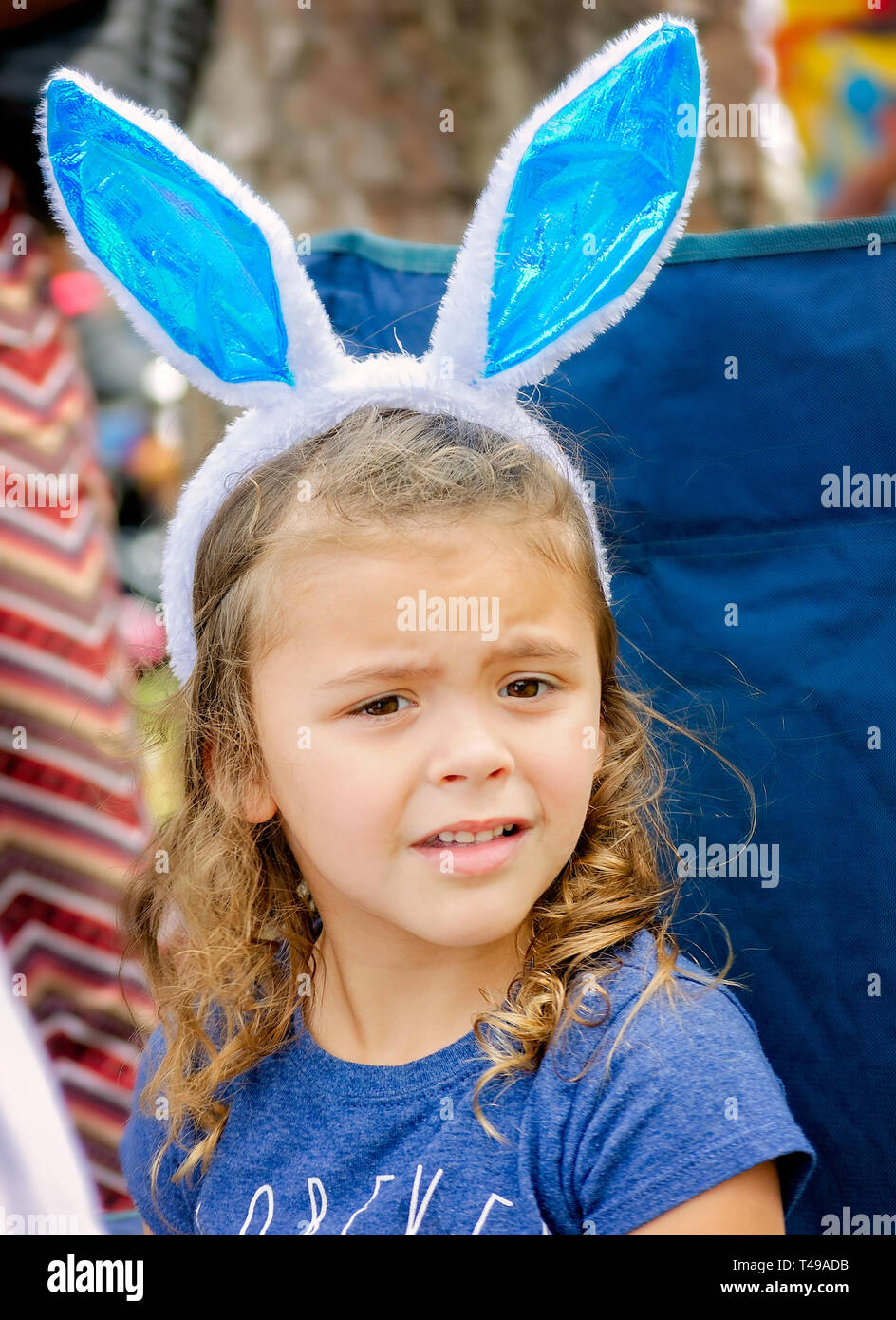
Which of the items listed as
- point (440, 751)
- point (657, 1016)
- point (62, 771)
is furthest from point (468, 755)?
point (62, 771)

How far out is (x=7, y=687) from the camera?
1931mm

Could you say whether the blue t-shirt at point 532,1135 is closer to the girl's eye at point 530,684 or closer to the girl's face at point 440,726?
the girl's face at point 440,726

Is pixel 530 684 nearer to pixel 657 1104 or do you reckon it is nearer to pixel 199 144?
pixel 657 1104

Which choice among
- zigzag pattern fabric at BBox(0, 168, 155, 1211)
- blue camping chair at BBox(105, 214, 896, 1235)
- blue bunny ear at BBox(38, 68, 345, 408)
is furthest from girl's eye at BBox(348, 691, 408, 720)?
zigzag pattern fabric at BBox(0, 168, 155, 1211)

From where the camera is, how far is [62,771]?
1.94m

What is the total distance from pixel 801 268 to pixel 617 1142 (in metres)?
0.90

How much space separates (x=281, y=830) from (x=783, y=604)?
0.59m

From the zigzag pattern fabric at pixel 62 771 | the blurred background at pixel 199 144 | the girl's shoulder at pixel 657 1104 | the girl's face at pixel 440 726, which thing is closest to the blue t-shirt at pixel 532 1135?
the girl's shoulder at pixel 657 1104

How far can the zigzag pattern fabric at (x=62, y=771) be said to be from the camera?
191 centimetres

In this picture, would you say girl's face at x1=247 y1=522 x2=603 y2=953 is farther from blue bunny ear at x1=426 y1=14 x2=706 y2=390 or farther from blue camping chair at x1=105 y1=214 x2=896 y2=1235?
blue camping chair at x1=105 y1=214 x2=896 y2=1235

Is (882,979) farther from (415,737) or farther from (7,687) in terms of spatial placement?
(7,687)

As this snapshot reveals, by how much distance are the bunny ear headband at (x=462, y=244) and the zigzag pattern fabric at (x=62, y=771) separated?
93cm
